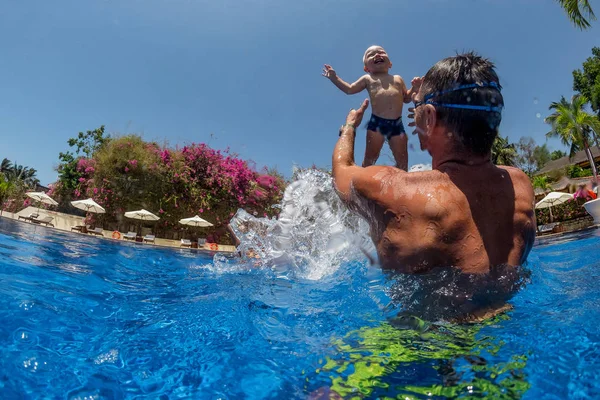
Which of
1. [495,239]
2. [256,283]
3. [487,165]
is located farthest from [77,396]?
[256,283]

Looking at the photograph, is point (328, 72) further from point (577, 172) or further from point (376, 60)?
point (577, 172)

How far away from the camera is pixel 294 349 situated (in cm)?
181

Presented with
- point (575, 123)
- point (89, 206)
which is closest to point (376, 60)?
point (89, 206)

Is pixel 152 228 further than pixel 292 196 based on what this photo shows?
Yes

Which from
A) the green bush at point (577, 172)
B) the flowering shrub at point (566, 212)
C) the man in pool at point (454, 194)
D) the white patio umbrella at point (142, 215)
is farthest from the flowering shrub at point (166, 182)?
the green bush at point (577, 172)

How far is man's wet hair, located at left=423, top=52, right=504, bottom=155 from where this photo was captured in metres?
1.87

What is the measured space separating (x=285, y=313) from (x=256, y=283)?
1438 mm

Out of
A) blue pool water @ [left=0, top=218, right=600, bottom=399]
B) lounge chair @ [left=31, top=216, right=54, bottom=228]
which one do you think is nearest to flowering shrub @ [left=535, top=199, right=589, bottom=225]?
blue pool water @ [left=0, top=218, right=600, bottom=399]

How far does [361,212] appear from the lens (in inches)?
82.7

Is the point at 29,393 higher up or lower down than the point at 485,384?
lower down

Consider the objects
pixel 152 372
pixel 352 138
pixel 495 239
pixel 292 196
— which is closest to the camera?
pixel 152 372

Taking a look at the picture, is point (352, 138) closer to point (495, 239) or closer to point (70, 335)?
point (495, 239)

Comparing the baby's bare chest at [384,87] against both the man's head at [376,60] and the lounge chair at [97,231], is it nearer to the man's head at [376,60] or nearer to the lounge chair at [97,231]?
the man's head at [376,60]

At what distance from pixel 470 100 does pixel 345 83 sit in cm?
267
